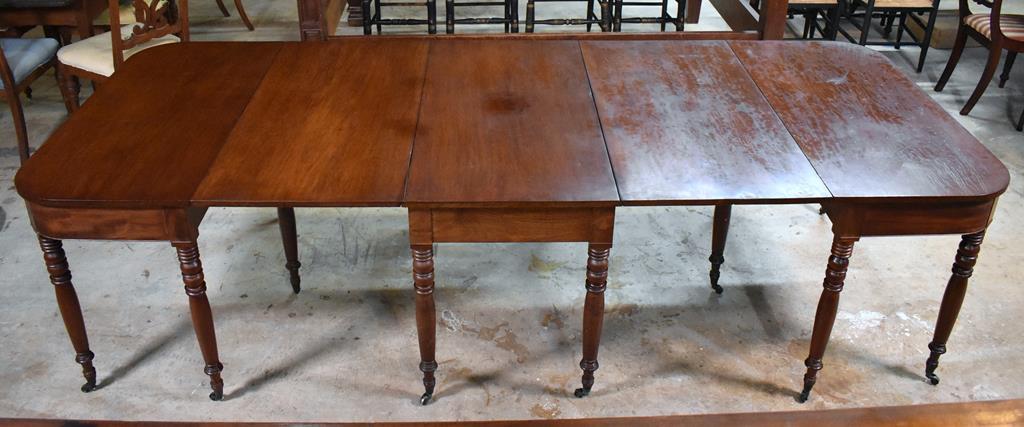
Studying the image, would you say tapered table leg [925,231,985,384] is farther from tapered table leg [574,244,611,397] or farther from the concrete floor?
tapered table leg [574,244,611,397]

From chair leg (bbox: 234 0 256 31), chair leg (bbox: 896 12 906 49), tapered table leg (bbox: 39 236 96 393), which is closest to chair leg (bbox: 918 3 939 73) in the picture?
chair leg (bbox: 896 12 906 49)

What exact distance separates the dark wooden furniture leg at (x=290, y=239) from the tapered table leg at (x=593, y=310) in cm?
97

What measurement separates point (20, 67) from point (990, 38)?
4160 millimetres

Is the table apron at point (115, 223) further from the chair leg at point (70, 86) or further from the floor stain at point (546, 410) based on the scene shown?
the chair leg at point (70, 86)

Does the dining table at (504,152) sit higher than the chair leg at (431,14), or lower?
higher

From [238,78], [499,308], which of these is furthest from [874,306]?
[238,78]

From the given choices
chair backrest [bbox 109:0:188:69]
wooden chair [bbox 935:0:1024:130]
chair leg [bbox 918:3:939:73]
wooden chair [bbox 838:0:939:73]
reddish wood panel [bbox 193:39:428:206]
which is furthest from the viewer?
chair leg [bbox 918:3:939:73]

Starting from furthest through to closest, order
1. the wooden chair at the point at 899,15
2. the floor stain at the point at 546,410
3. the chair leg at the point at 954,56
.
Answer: the wooden chair at the point at 899,15, the chair leg at the point at 954,56, the floor stain at the point at 546,410

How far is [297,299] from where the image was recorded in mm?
2637

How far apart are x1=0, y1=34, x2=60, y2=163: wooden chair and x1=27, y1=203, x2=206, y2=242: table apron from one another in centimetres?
169

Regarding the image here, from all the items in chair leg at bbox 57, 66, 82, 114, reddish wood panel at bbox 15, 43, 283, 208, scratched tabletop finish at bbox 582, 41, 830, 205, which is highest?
scratched tabletop finish at bbox 582, 41, 830, 205

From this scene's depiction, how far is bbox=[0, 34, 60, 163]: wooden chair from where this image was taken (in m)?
3.25

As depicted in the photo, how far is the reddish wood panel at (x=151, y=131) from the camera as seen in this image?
181 centimetres

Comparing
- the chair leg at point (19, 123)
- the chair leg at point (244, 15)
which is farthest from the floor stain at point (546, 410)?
the chair leg at point (244, 15)
